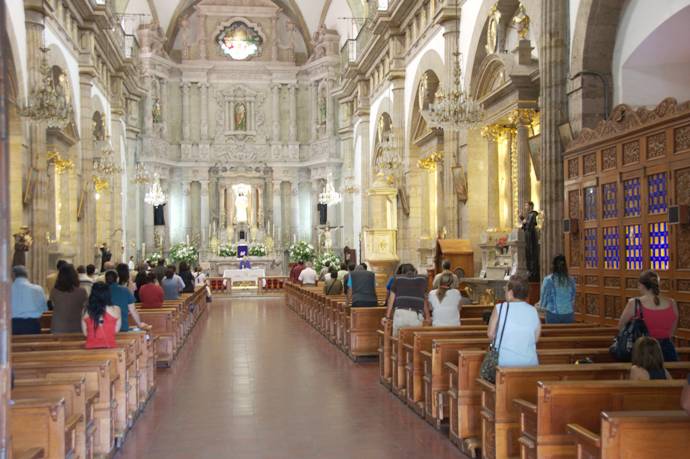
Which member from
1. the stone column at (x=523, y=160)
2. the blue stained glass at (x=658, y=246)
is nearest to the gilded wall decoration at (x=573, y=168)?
the blue stained glass at (x=658, y=246)

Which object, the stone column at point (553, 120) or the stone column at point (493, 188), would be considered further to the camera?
the stone column at point (493, 188)

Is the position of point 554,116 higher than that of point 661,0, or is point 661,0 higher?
point 661,0

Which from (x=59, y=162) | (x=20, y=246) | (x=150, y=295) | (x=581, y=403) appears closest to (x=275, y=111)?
(x=59, y=162)

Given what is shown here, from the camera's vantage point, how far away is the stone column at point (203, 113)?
1463 inches

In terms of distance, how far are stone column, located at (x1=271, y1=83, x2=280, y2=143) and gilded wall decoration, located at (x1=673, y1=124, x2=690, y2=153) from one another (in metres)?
29.6

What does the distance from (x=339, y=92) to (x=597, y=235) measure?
967 inches

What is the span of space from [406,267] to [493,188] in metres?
7.87

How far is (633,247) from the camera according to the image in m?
10.1

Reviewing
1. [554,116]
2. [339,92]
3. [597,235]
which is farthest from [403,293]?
[339,92]

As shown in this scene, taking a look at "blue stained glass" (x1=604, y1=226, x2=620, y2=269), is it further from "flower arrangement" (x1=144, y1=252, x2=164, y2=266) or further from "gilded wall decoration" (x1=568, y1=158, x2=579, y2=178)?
"flower arrangement" (x1=144, y1=252, x2=164, y2=266)

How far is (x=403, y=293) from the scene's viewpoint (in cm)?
981

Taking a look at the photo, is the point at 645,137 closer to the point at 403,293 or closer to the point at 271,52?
the point at 403,293

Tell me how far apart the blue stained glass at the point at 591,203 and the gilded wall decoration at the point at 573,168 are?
0.40 meters

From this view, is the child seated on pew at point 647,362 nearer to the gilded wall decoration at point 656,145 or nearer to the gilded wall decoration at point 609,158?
the gilded wall decoration at point 656,145
